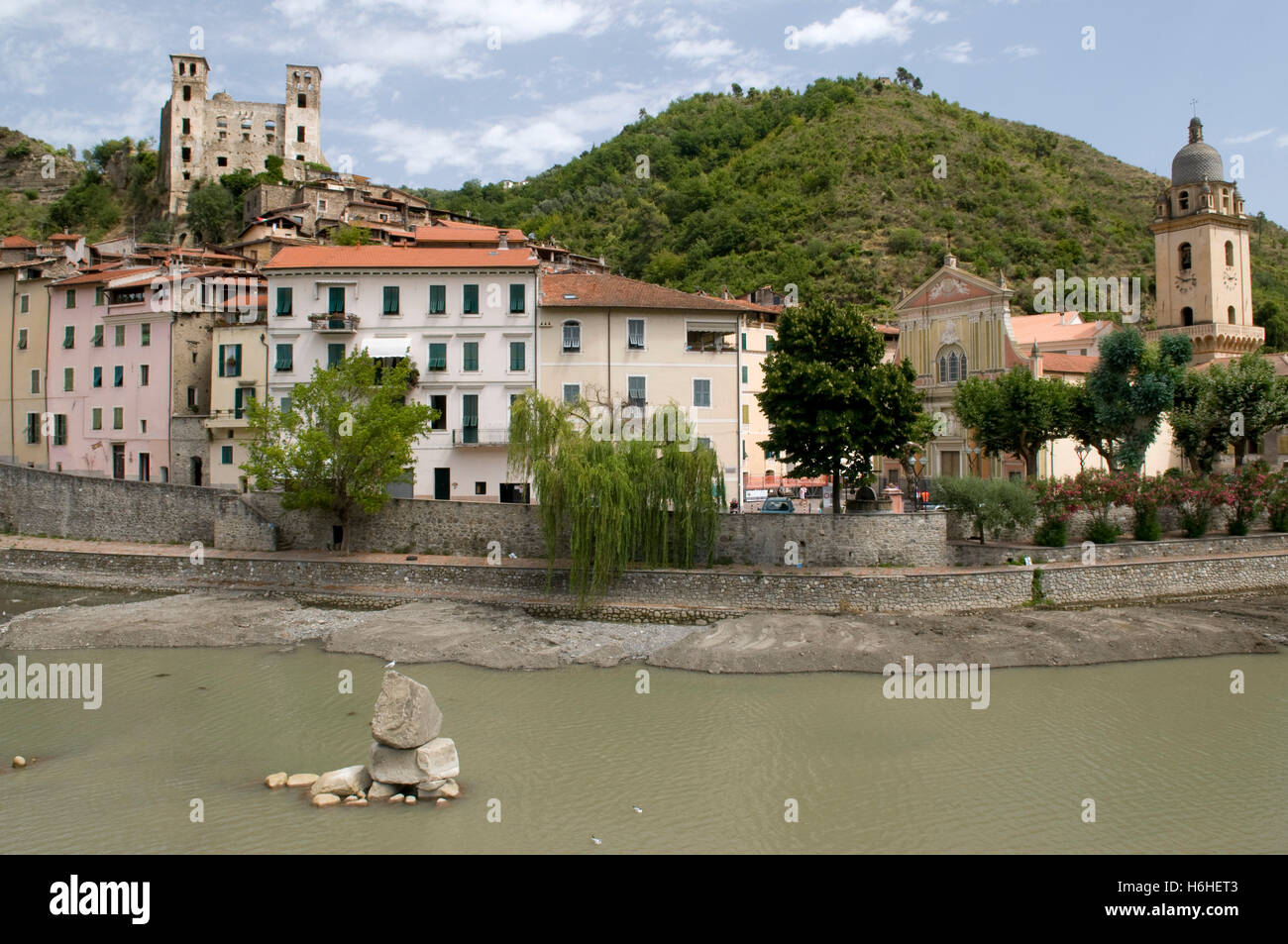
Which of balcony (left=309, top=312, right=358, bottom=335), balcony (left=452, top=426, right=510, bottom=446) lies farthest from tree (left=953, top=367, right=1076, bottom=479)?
balcony (left=309, top=312, right=358, bottom=335)

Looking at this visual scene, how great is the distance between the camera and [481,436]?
1422 inches

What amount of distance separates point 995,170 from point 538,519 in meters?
90.9

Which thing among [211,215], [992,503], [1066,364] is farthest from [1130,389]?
[211,215]

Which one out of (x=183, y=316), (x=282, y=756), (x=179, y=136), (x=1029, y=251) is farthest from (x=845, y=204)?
(x=282, y=756)

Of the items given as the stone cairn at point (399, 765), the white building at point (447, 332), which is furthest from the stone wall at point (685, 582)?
the stone cairn at point (399, 765)

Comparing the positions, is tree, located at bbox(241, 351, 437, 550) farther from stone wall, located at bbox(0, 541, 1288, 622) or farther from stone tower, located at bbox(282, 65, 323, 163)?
stone tower, located at bbox(282, 65, 323, 163)

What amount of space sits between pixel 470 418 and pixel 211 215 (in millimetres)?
52276

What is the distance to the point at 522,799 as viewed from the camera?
15.7m

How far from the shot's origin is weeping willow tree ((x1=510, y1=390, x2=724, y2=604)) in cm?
2845

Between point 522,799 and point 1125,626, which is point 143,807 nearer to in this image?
point 522,799

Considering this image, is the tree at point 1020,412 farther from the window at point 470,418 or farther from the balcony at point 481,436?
the window at point 470,418

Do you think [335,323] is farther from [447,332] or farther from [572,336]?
[572,336]

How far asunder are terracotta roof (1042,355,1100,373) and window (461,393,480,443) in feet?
88.4

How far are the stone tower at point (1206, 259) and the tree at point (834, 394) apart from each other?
33.1 m
